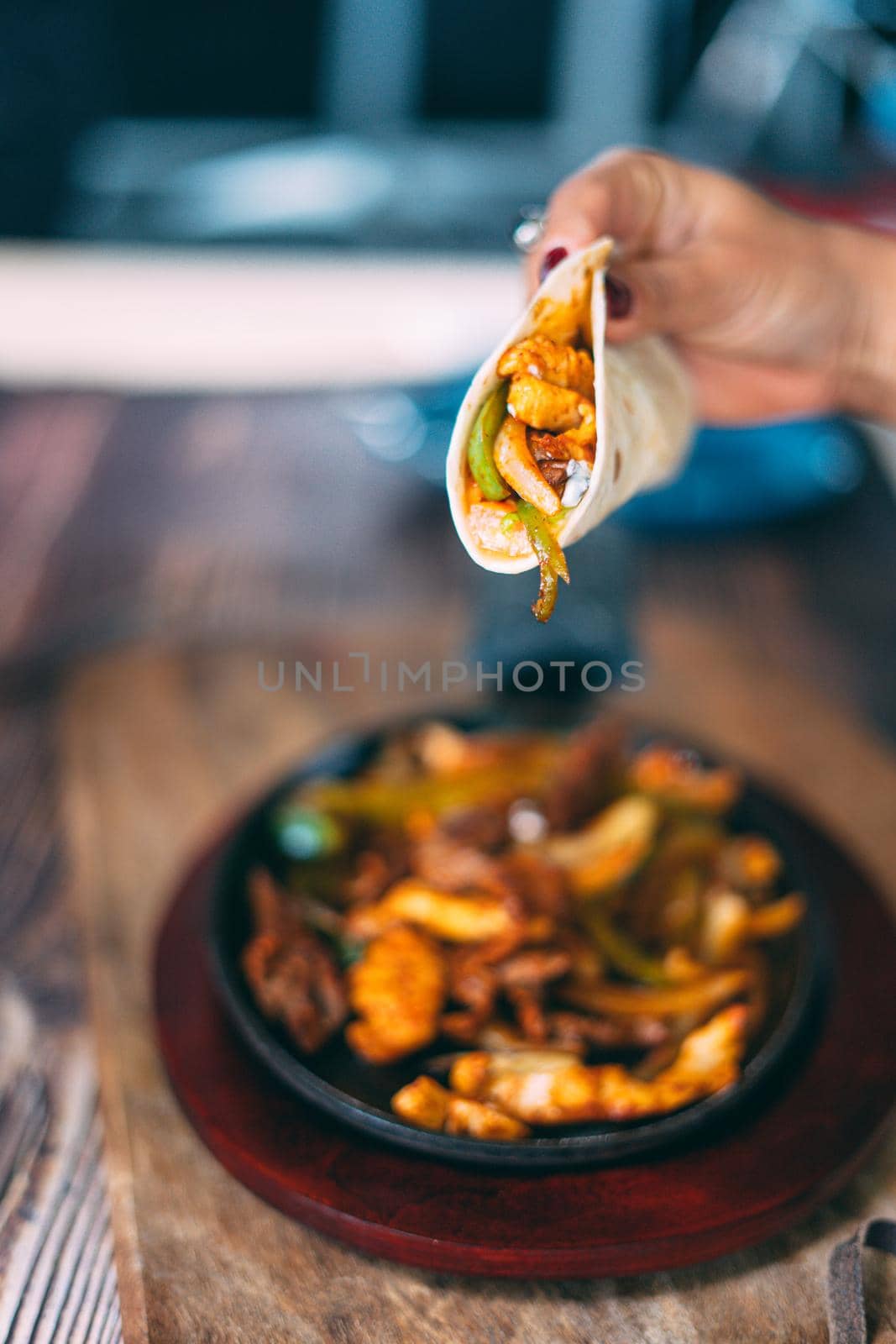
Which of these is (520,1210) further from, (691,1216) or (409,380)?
(409,380)

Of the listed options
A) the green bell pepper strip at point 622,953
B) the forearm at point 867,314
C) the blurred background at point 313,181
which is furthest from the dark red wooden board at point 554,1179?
the blurred background at point 313,181

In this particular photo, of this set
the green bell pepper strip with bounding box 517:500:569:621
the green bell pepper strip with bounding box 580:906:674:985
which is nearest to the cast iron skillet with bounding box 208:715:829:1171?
the green bell pepper strip with bounding box 580:906:674:985

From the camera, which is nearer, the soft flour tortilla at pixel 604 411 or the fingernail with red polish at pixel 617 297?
the soft flour tortilla at pixel 604 411

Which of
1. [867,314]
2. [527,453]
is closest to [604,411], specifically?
[527,453]

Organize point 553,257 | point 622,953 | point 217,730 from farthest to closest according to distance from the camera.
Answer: point 217,730, point 622,953, point 553,257

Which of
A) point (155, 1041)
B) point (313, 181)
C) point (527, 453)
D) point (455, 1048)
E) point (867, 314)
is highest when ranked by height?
point (527, 453)

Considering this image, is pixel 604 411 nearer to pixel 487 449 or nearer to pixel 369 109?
pixel 487 449

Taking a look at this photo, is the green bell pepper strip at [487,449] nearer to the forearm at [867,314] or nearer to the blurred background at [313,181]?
the forearm at [867,314]
